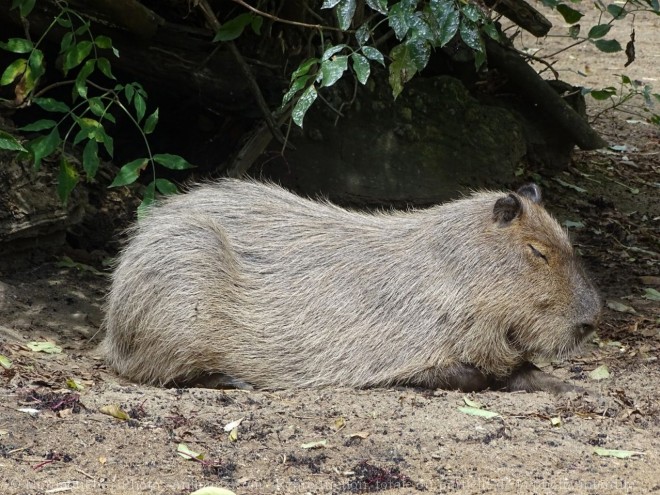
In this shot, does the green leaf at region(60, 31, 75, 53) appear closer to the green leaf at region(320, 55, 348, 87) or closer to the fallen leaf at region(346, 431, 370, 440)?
the green leaf at region(320, 55, 348, 87)

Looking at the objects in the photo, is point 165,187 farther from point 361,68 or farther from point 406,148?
point 406,148

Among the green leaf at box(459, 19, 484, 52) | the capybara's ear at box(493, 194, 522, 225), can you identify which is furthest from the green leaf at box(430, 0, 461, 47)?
the capybara's ear at box(493, 194, 522, 225)

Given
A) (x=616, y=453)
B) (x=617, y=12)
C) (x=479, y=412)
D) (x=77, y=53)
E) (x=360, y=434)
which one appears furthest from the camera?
(x=617, y=12)

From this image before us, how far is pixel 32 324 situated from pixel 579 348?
2.56 meters

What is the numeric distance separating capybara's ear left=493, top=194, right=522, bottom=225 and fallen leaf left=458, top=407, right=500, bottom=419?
3.10ft

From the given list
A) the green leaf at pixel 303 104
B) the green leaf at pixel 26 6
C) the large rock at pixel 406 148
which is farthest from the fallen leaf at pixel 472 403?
the large rock at pixel 406 148

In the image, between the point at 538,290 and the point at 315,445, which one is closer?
the point at 315,445

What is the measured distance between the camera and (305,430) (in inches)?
143

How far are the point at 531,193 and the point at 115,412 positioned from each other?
219cm

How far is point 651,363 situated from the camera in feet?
15.2

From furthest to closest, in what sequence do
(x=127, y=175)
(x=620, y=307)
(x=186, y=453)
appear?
(x=620, y=307), (x=127, y=175), (x=186, y=453)

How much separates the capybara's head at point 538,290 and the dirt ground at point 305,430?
0.30m

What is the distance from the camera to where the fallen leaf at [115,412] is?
3.65 meters

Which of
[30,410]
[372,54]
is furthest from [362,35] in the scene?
[30,410]
